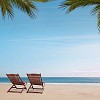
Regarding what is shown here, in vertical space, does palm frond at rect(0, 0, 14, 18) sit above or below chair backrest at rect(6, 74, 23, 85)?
above

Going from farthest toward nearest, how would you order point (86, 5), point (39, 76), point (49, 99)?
point (39, 76) < point (86, 5) < point (49, 99)

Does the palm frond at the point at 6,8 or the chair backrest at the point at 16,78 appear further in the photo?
the chair backrest at the point at 16,78

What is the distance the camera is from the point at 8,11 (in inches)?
380

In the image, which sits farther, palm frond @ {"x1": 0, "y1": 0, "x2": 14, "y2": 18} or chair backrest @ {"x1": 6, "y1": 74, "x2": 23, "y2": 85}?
chair backrest @ {"x1": 6, "y1": 74, "x2": 23, "y2": 85}

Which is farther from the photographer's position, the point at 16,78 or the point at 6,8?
the point at 16,78

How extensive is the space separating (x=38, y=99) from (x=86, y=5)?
10.5 feet

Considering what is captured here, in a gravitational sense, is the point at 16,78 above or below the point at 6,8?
below

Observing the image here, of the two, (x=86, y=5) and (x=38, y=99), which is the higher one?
(x=86, y=5)

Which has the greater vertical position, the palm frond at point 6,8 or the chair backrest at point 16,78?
the palm frond at point 6,8

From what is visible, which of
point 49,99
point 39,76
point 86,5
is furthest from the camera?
point 39,76

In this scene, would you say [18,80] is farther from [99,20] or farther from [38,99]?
[99,20]

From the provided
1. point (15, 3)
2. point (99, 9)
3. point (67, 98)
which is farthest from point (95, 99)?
point (15, 3)

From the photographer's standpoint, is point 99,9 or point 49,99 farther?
point 99,9

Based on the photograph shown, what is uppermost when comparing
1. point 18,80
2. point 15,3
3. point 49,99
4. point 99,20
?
point 15,3
